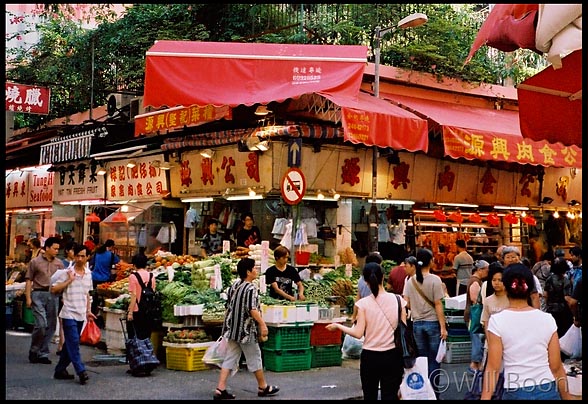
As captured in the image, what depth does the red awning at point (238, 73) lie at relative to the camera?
12062 mm

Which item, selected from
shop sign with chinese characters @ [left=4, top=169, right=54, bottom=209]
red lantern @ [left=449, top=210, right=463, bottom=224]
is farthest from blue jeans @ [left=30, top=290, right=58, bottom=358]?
shop sign with chinese characters @ [left=4, top=169, right=54, bottom=209]

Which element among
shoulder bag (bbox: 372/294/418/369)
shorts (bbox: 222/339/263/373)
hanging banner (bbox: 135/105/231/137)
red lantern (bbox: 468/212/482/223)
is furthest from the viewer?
red lantern (bbox: 468/212/482/223)

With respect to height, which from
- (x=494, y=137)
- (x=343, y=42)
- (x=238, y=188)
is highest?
(x=343, y=42)

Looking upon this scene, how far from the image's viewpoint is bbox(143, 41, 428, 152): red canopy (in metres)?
12.1

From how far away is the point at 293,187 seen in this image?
1188cm

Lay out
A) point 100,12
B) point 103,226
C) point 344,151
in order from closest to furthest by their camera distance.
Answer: point 344,151
point 103,226
point 100,12

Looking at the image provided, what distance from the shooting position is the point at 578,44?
20.8 ft

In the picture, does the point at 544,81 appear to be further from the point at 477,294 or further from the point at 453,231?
the point at 453,231

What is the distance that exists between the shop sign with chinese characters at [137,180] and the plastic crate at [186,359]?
7.26 meters

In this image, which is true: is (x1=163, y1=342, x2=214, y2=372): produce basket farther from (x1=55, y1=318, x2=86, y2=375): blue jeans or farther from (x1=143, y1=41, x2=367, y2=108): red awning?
(x1=143, y1=41, x2=367, y2=108): red awning

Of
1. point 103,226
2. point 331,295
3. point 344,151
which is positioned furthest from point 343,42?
point 103,226

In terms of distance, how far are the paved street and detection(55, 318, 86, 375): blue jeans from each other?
0.83 ft

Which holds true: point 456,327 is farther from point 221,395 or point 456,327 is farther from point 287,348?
point 221,395

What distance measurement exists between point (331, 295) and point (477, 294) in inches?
193
